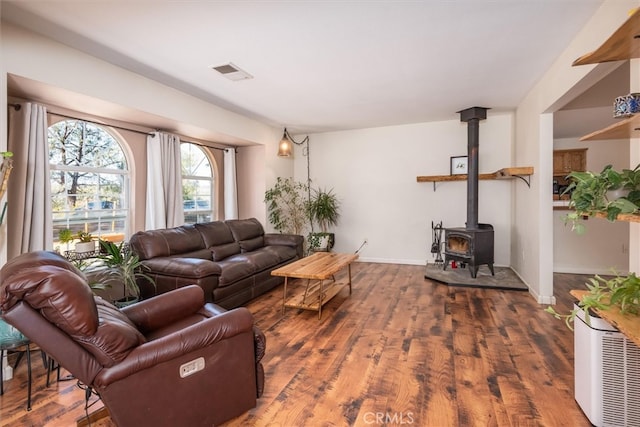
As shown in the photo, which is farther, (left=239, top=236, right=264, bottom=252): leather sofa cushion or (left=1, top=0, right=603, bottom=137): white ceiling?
(left=239, top=236, right=264, bottom=252): leather sofa cushion

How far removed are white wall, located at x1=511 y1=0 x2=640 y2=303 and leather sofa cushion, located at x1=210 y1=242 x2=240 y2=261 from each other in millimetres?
3960

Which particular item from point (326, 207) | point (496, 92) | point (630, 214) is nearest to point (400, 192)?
point (326, 207)

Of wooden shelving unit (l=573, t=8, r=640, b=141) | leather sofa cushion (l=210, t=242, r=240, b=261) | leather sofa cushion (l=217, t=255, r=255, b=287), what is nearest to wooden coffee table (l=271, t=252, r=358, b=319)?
leather sofa cushion (l=217, t=255, r=255, b=287)

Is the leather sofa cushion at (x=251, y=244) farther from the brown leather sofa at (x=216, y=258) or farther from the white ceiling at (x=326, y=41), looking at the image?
the white ceiling at (x=326, y=41)

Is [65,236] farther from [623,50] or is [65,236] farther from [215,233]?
[623,50]

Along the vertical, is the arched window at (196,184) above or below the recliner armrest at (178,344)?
above

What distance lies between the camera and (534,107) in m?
3.77

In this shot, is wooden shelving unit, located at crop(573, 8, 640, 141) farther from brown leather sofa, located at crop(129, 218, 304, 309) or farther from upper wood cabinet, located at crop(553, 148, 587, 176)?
upper wood cabinet, located at crop(553, 148, 587, 176)

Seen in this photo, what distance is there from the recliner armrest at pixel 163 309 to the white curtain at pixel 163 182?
221cm

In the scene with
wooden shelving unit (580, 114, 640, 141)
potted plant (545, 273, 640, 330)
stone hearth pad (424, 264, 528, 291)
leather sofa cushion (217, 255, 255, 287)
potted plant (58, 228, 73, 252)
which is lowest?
stone hearth pad (424, 264, 528, 291)

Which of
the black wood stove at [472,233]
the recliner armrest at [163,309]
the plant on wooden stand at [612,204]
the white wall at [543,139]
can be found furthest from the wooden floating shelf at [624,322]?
the black wood stove at [472,233]

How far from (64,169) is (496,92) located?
5216mm

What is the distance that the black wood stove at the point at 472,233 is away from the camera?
4488 mm

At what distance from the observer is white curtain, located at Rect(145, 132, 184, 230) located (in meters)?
4.00
